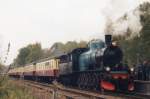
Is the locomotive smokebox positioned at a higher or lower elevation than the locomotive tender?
higher

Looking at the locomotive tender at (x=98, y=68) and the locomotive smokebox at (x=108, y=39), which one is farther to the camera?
the locomotive smokebox at (x=108, y=39)

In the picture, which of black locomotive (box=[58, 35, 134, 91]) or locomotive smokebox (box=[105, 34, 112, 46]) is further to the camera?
locomotive smokebox (box=[105, 34, 112, 46])

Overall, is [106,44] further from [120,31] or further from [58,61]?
[58,61]

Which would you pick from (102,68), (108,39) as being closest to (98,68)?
(102,68)

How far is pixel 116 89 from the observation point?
1002 inches

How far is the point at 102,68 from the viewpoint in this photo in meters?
25.2

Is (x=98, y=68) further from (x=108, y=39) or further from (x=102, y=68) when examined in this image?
(x=108, y=39)

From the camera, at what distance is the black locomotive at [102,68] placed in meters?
24.6

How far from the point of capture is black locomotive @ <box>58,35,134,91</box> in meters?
24.6

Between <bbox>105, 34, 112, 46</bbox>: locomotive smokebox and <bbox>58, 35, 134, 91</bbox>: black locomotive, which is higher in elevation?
<bbox>105, 34, 112, 46</bbox>: locomotive smokebox

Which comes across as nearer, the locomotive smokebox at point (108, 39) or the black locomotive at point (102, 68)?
the black locomotive at point (102, 68)

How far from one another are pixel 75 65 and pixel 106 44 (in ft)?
19.6

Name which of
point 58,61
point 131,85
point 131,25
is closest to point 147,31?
point 58,61

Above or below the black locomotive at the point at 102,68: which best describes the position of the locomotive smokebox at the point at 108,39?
above
